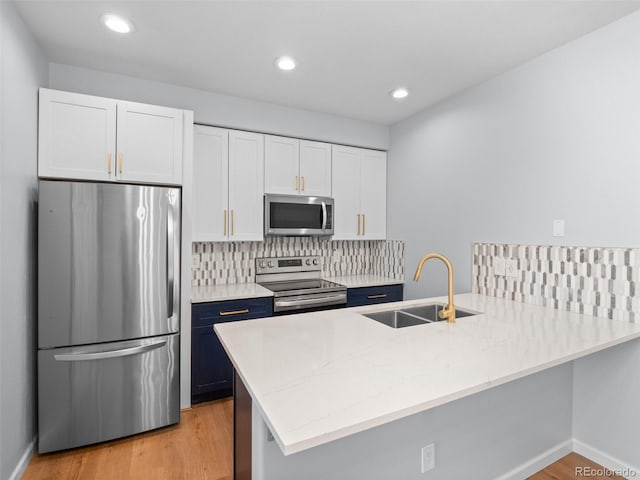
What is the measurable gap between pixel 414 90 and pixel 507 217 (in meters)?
1.27

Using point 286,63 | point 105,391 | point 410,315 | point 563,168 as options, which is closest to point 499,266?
point 563,168

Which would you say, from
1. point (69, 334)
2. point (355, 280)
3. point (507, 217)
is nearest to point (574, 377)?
point (507, 217)

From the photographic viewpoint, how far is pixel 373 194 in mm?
3719

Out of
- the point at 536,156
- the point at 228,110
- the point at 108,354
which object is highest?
the point at 228,110

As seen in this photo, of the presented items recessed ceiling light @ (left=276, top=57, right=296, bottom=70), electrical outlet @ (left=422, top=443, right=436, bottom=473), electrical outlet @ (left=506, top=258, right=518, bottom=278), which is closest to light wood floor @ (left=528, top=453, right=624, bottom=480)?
electrical outlet @ (left=422, top=443, right=436, bottom=473)

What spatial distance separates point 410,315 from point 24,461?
2295 mm

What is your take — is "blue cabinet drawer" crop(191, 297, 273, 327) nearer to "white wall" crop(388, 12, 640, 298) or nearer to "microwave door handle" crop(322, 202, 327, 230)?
"microwave door handle" crop(322, 202, 327, 230)

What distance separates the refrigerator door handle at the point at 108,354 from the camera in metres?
2.01

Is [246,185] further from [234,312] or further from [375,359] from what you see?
[375,359]

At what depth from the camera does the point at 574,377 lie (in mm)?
2080

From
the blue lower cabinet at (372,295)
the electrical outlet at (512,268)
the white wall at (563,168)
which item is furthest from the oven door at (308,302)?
the electrical outlet at (512,268)

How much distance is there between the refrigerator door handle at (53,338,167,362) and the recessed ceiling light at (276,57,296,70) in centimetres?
205

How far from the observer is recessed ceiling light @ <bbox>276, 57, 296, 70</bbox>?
233cm

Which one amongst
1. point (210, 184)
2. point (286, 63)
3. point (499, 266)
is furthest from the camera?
point (210, 184)
